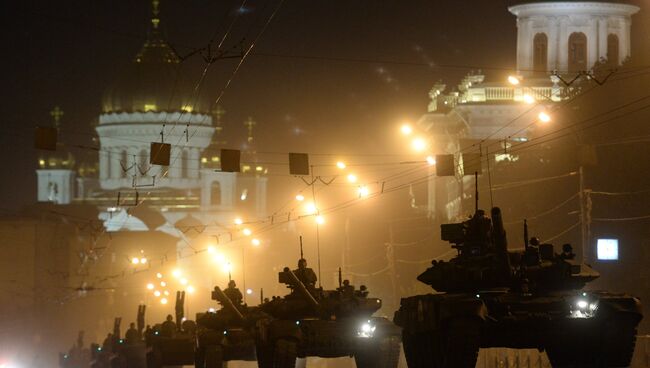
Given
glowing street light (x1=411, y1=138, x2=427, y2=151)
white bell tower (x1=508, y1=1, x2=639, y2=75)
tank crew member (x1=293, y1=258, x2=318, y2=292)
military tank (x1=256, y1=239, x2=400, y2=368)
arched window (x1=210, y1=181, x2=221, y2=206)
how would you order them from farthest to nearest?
arched window (x1=210, y1=181, x2=221, y2=206) < white bell tower (x1=508, y1=1, x2=639, y2=75) < glowing street light (x1=411, y1=138, x2=427, y2=151) < tank crew member (x1=293, y1=258, x2=318, y2=292) < military tank (x1=256, y1=239, x2=400, y2=368)

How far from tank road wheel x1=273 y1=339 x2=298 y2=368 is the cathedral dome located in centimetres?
11119

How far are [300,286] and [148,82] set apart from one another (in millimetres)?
114932

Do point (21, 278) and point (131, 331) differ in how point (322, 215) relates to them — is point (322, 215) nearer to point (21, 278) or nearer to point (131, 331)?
point (131, 331)

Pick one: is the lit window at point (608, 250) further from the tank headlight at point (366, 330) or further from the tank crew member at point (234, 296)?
the tank headlight at point (366, 330)

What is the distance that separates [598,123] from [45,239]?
247 ft

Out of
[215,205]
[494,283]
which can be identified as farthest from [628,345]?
[215,205]

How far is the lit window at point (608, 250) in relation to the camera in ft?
197

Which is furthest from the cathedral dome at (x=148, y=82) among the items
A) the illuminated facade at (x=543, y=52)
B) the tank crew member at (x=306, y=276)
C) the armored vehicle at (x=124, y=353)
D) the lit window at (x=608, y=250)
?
the tank crew member at (x=306, y=276)

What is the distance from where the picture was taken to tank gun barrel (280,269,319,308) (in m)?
40.8

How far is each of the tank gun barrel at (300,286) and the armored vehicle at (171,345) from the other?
1188cm

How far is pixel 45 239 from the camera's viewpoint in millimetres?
134875

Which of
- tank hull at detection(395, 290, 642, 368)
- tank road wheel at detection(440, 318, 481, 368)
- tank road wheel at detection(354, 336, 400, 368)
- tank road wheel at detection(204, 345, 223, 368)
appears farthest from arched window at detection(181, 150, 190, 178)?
tank road wheel at detection(440, 318, 481, 368)

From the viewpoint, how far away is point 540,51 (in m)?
97.9

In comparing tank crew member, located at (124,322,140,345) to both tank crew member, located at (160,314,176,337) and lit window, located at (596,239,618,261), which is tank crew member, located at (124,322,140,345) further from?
lit window, located at (596,239,618,261)
